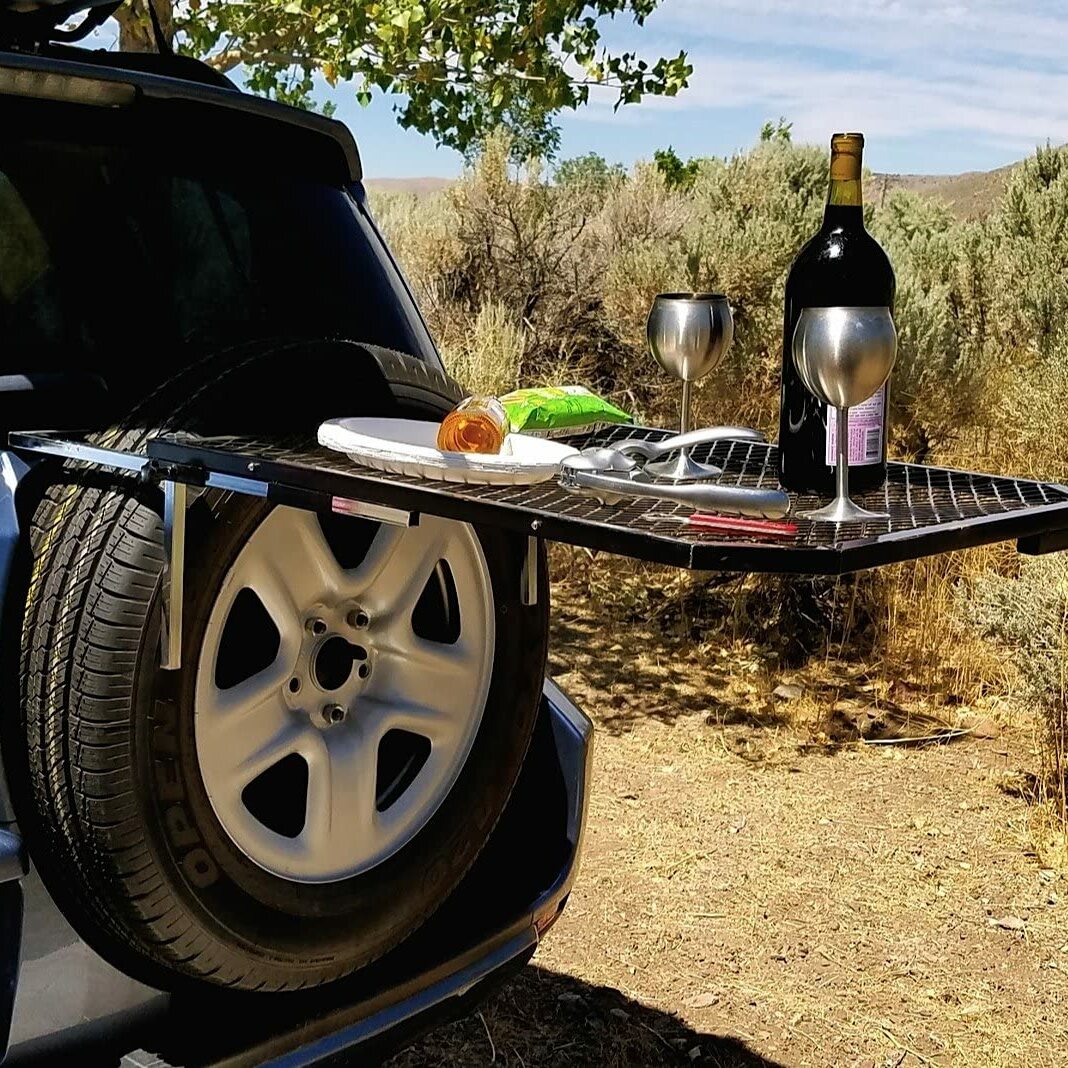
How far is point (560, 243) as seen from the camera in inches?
320

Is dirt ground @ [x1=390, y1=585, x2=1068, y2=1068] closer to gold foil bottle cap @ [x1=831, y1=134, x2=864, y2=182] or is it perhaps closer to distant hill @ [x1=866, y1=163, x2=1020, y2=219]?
gold foil bottle cap @ [x1=831, y1=134, x2=864, y2=182]

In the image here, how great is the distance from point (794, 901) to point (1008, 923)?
586mm

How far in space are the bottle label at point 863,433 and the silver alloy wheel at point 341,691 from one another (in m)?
0.54

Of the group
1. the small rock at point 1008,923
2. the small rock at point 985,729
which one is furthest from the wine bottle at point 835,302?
the small rock at point 985,729

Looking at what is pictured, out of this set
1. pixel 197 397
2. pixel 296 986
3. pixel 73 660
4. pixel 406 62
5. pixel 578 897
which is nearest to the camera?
pixel 73 660

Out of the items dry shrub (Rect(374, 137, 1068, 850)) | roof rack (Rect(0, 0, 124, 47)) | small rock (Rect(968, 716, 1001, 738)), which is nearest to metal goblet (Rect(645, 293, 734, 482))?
roof rack (Rect(0, 0, 124, 47))

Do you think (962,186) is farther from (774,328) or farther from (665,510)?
(665,510)

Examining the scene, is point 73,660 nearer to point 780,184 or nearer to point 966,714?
point 966,714

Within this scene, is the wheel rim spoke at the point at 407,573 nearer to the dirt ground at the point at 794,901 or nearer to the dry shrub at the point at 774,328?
the dirt ground at the point at 794,901

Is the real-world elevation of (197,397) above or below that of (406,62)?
below

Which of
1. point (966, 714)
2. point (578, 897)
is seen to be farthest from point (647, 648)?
point (578, 897)

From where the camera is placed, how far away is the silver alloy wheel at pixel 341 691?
5.49 ft

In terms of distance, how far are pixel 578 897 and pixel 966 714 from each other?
2.07 m

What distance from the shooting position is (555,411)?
2180 millimetres
